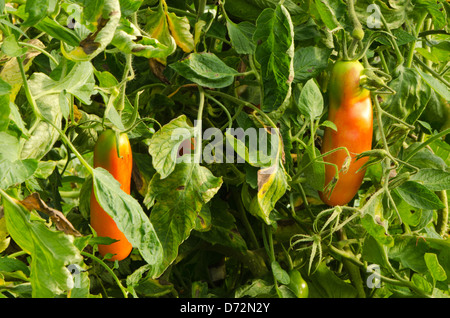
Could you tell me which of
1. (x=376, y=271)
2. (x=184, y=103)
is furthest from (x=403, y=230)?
(x=184, y=103)

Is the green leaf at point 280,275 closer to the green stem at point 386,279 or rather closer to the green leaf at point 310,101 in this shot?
the green stem at point 386,279

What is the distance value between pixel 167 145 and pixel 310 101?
0.16 metres

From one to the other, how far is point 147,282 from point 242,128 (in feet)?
0.70

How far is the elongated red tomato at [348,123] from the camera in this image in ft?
2.00

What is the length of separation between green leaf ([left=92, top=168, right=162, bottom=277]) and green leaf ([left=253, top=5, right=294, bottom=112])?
17cm

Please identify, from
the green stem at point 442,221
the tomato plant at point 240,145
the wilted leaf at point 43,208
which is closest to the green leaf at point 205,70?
the tomato plant at point 240,145

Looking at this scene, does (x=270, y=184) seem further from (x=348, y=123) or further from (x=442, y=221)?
(x=442, y=221)

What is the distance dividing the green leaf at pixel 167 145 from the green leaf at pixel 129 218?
74 mm

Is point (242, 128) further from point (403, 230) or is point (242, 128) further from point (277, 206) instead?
point (403, 230)

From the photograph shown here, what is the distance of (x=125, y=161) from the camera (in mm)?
587

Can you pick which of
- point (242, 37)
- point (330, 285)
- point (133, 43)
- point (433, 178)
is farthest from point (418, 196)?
point (133, 43)

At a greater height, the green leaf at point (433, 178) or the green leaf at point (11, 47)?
the green leaf at point (11, 47)

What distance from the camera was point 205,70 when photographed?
59cm

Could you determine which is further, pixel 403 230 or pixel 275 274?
pixel 403 230
